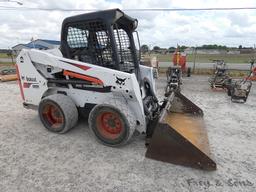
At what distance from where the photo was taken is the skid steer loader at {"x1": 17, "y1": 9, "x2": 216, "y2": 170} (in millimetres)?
3096

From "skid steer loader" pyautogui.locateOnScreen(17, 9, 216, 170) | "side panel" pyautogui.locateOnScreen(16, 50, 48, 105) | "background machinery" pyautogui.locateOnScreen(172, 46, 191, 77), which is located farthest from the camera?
"background machinery" pyautogui.locateOnScreen(172, 46, 191, 77)

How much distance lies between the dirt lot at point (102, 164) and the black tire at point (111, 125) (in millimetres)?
158

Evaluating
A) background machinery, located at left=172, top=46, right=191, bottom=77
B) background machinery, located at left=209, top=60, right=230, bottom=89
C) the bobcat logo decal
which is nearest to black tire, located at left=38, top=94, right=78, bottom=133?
the bobcat logo decal

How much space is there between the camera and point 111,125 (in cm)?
354

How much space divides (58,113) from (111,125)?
3.78ft

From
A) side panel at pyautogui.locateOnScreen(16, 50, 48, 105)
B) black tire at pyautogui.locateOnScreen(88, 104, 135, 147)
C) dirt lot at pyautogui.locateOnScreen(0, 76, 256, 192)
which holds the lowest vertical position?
dirt lot at pyautogui.locateOnScreen(0, 76, 256, 192)

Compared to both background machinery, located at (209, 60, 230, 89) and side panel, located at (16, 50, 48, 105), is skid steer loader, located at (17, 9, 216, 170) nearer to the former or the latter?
side panel, located at (16, 50, 48, 105)

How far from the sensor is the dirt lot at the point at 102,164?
2631mm

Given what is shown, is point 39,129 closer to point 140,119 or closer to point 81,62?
point 81,62

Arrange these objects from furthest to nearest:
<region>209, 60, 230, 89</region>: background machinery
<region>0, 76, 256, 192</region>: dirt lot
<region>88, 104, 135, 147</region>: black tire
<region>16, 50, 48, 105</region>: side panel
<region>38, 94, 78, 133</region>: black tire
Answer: <region>209, 60, 230, 89</region>: background machinery, <region>16, 50, 48, 105</region>: side panel, <region>38, 94, 78, 133</region>: black tire, <region>88, 104, 135, 147</region>: black tire, <region>0, 76, 256, 192</region>: dirt lot

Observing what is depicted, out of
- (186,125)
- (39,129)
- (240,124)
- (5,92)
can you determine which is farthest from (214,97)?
(5,92)

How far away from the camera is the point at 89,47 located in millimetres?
3799

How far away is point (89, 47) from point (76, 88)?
2.54 feet

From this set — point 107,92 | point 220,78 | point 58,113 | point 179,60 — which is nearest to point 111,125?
point 107,92
